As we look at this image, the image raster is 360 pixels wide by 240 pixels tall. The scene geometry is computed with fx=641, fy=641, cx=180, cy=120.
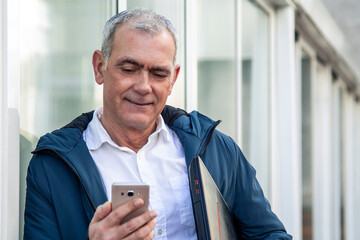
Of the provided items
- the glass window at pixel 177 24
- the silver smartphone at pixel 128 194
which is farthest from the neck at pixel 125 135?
the glass window at pixel 177 24

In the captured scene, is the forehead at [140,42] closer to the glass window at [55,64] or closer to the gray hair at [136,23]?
the gray hair at [136,23]

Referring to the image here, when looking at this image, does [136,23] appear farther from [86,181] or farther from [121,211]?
[121,211]

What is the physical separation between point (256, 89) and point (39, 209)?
10.9 feet

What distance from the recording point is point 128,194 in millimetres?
1796

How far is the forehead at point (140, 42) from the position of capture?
7.30ft

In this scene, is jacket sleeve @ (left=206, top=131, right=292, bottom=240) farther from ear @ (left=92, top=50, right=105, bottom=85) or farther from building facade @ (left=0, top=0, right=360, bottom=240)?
building facade @ (left=0, top=0, right=360, bottom=240)

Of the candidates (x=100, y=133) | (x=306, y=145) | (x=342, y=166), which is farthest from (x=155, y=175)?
(x=342, y=166)

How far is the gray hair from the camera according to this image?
2.25 m

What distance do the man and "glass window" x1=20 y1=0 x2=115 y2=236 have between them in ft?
0.52

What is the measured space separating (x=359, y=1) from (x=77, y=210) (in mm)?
11585

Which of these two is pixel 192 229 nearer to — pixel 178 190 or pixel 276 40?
pixel 178 190

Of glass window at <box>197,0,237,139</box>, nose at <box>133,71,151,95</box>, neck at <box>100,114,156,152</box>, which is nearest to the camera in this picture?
nose at <box>133,71,151,95</box>

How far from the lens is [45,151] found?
210 cm

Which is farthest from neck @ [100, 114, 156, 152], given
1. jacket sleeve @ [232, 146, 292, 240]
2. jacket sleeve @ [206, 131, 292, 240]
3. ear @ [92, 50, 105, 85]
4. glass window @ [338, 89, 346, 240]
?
glass window @ [338, 89, 346, 240]
